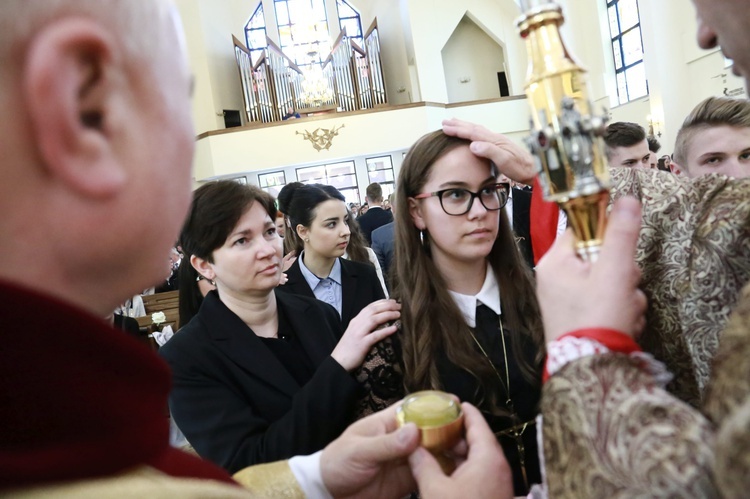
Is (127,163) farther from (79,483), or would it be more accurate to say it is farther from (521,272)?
(521,272)

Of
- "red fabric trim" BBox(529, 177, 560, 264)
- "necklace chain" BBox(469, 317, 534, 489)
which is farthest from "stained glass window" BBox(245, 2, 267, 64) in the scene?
"necklace chain" BBox(469, 317, 534, 489)

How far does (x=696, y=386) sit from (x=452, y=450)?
0.51 metres

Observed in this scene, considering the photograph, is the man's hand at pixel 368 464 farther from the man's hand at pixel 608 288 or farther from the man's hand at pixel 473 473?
the man's hand at pixel 608 288

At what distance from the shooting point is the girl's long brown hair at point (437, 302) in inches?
67.8

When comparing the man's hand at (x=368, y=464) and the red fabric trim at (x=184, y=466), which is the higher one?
the red fabric trim at (x=184, y=466)

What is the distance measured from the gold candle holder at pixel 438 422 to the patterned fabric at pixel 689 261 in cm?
45

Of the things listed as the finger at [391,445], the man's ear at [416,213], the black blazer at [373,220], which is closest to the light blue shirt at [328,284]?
the man's ear at [416,213]

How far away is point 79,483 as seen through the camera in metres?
0.44

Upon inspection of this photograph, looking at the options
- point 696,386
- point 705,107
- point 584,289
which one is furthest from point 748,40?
point 705,107

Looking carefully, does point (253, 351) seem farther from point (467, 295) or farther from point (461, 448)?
point (461, 448)

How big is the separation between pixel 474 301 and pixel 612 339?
1.21m

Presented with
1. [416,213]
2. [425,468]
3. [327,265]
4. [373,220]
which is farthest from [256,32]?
[425,468]

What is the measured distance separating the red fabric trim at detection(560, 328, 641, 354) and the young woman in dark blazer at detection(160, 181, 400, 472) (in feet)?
3.70

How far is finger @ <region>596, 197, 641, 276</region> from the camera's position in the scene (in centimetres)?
72
